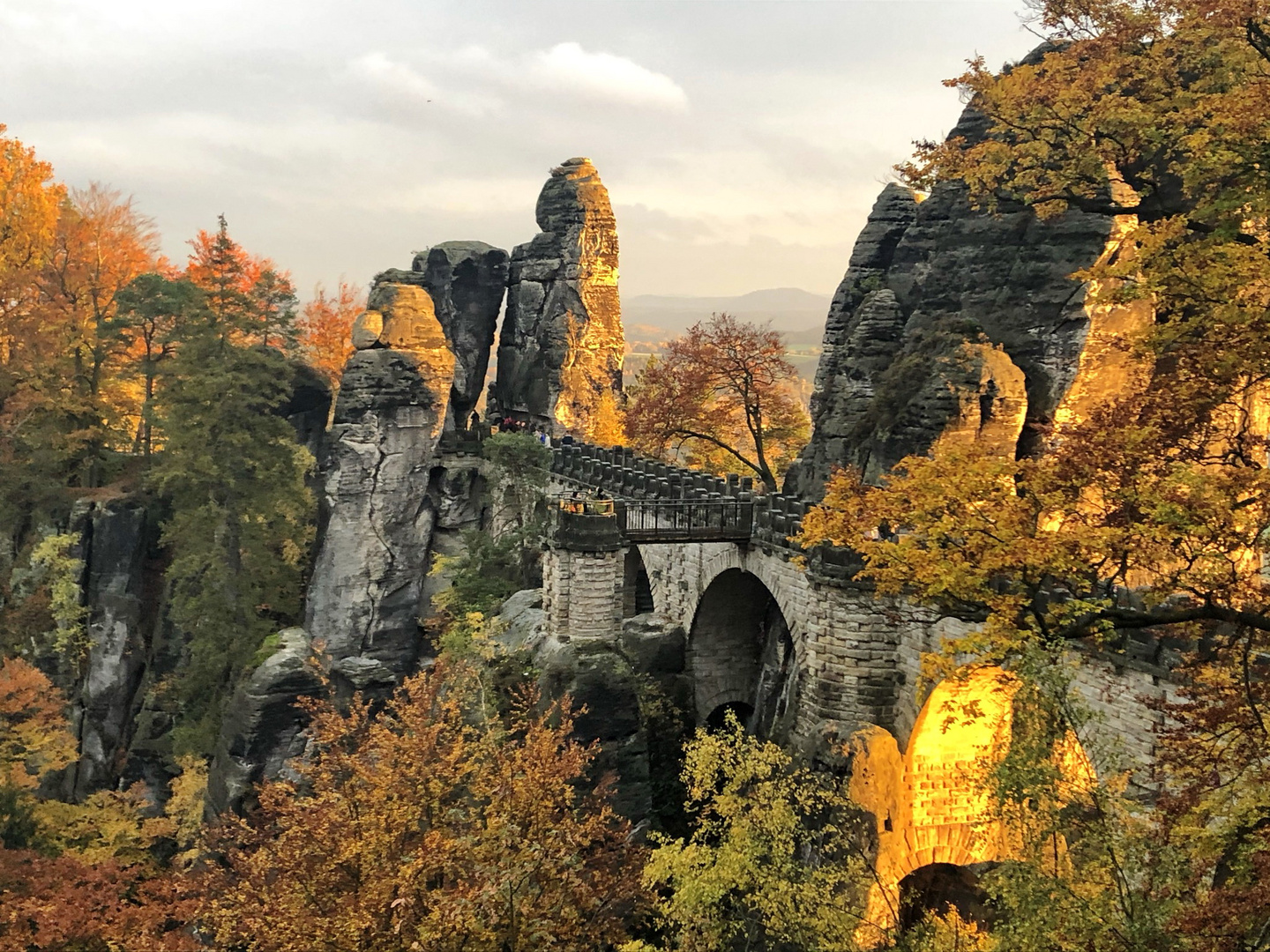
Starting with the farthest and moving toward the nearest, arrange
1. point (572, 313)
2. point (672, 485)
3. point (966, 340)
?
point (572, 313) < point (672, 485) < point (966, 340)

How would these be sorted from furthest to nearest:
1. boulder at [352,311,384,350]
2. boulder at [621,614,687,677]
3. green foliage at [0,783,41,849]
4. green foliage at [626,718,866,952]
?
boulder at [352,311,384,350], green foliage at [0,783,41,849], boulder at [621,614,687,677], green foliage at [626,718,866,952]

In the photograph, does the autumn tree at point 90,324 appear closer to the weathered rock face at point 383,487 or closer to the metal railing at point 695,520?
the weathered rock face at point 383,487

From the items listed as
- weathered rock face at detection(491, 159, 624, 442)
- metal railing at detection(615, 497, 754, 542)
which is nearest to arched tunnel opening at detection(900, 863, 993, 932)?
metal railing at detection(615, 497, 754, 542)

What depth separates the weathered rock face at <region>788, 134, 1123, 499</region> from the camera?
65.1 ft

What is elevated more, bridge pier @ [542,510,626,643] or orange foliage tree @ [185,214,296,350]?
orange foliage tree @ [185,214,296,350]

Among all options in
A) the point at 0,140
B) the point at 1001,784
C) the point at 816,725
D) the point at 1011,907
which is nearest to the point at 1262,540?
the point at 1001,784

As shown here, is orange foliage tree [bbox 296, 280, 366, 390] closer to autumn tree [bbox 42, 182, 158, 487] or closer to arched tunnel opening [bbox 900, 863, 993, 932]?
autumn tree [bbox 42, 182, 158, 487]

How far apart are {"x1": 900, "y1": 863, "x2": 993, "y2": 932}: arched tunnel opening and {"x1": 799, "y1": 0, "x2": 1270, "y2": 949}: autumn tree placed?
6663mm

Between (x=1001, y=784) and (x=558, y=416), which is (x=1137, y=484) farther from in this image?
(x=558, y=416)

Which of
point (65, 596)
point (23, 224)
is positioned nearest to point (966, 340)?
point (65, 596)

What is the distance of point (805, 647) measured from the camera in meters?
17.5

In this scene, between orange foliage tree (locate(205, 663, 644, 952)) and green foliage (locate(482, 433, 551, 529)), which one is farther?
green foliage (locate(482, 433, 551, 529))

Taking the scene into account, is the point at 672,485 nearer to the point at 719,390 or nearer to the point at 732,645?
the point at 732,645

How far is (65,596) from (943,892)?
1166 inches
